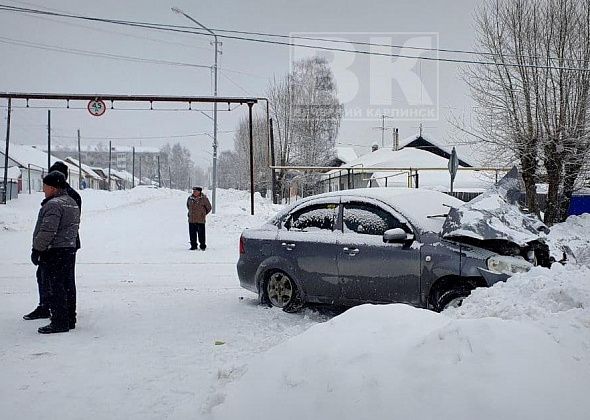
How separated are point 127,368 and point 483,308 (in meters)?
3.10

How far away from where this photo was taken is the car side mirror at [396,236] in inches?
228

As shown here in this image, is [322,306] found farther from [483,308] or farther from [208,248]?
[208,248]

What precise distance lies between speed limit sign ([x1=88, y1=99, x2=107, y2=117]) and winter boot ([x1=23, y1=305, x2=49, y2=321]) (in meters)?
16.3

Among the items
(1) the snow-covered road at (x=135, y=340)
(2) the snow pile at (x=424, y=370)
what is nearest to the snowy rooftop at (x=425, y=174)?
(1) the snow-covered road at (x=135, y=340)

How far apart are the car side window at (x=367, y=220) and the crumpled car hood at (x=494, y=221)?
0.59 metres

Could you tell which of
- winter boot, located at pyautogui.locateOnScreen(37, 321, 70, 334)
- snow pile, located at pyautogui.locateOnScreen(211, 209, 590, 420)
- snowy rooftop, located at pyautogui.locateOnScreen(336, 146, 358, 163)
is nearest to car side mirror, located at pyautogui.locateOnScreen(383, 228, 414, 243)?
snow pile, located at pyautogui.locateOnScreen(211, 209, 590, 420)

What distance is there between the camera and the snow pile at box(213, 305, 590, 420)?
8.57 ft

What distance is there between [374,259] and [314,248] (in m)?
0.85

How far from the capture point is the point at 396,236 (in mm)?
5789

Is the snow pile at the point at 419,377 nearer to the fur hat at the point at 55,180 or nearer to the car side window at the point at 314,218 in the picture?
the car side window at the point at 314,218

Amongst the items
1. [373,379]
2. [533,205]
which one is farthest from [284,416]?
[533,205]

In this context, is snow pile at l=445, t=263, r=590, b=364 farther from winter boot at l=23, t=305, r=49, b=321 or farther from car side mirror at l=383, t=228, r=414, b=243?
winter boot at l=23, t=305, r=49, b=321

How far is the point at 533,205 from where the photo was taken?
1800 centimetres

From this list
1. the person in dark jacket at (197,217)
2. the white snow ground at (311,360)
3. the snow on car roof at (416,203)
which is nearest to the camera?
the white snow ground at (311,360)
